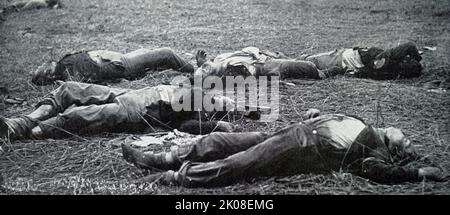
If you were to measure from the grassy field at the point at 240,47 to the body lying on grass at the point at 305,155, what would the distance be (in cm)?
7

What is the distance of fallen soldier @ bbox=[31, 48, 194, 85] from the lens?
4340 mm

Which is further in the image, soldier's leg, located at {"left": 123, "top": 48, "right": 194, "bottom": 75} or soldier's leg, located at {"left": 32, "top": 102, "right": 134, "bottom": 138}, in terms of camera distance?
soldier's leg, located at {"left": 123, "top": 48, "right": 194, "bottom": 75}

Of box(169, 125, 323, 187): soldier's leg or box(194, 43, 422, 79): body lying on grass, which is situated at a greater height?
box(194, 43, 422, 79): body lying on grass

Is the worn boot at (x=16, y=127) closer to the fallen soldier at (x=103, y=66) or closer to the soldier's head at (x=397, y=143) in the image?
the fallen soldier at (x=103, y=66)

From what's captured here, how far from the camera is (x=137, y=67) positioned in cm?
454

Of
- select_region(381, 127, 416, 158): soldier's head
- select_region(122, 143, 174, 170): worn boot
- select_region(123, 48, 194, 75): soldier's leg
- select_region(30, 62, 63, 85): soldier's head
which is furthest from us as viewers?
select_region(123, 48, 194, 75): soldier's leg

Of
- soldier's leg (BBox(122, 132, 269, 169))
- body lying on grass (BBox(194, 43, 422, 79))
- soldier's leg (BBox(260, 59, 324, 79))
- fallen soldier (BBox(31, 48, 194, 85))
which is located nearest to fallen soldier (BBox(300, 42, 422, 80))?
body lying on grass (BBox(194, 43, 422, 79))

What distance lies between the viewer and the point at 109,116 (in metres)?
3.23

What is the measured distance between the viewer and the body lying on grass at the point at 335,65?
4426 millimetres

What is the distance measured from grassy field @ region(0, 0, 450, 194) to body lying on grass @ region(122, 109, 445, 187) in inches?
2.8

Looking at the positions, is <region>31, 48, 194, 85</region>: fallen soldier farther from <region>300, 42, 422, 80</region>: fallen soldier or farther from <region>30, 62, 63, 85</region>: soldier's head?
<region>300, 42, 422, 80</region>: fallen soldier

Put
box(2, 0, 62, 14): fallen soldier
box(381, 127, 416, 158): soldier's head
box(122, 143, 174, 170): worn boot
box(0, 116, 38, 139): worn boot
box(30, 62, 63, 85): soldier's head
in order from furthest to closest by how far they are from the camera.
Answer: box(2, 0, 62, 14): fallen soldier < box(30, 62, 63, 85): soldier's head < box(0, 116, 38, 139): worn boot < box(122, 143, 174, 170): worn boot < box(381, 127, 416, 158): soldier's head
